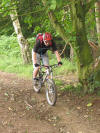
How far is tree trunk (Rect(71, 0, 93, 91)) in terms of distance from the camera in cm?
505

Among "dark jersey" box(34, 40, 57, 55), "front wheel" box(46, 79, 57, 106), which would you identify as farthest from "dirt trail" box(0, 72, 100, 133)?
"dark jersey" box(34, 40, 57, 55)

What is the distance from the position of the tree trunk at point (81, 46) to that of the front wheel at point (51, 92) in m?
1.11

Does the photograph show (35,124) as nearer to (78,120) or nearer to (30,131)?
(30,131)

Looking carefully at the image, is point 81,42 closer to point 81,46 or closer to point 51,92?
point 81,46

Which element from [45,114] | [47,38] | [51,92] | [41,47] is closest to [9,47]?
[41,47]

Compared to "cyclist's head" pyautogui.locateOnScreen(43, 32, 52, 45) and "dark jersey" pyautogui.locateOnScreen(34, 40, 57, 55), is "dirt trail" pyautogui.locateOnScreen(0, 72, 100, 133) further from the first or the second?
"cyclist's head" pyautogui.locateOnScreen(43, 32, 52, 45)

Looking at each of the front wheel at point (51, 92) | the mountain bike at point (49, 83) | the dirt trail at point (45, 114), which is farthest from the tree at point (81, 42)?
the front wheel at point (51, 92)

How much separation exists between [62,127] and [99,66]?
7.35ft

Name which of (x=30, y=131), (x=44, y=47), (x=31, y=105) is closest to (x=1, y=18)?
(x=44, y=47)

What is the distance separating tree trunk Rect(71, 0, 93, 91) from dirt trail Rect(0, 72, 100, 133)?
72 centimetres

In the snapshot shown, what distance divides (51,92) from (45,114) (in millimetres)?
710

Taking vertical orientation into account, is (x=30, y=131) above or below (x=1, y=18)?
below

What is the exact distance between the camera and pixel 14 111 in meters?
4.46

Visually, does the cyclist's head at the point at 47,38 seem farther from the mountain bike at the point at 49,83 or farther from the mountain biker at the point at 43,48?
the mountain bike at the point at 49,83
